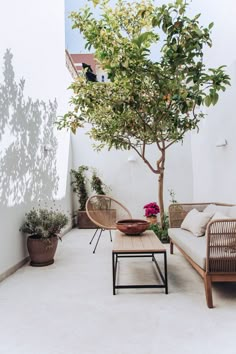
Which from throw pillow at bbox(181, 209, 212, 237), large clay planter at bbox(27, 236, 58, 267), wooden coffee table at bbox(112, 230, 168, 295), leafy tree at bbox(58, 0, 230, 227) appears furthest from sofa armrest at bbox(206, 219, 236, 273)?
large clay planter at bbox(27, 236, 58, 267)

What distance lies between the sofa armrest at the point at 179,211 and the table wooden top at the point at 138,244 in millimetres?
736

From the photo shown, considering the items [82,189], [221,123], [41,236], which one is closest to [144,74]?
[221,123]

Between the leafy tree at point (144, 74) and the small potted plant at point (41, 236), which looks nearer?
the leafy tree at point (144, 74)

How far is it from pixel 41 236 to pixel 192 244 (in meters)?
2.00

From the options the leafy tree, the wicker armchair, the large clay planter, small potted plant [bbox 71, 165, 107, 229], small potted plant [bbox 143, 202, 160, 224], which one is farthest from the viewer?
small potted plant [bbox 71, 165, 107, 229]

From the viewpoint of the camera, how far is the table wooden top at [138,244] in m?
2.81

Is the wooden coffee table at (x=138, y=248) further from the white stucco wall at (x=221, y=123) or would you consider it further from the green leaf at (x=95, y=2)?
the green leaf at (x=95, y=2)

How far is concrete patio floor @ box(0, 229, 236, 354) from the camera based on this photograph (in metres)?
1.92

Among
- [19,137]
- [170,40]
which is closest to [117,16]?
[170,40]

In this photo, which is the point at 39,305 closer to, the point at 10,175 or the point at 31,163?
the point at 10,175

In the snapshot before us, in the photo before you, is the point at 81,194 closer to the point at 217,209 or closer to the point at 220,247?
the point at 217,209

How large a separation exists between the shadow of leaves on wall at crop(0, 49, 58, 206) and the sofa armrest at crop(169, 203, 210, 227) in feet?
6.90

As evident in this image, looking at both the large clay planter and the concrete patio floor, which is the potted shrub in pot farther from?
the concrete patio floor

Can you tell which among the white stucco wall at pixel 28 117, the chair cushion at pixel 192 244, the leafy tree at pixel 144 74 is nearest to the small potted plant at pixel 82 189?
the white stucco wall at pixel 28 117
